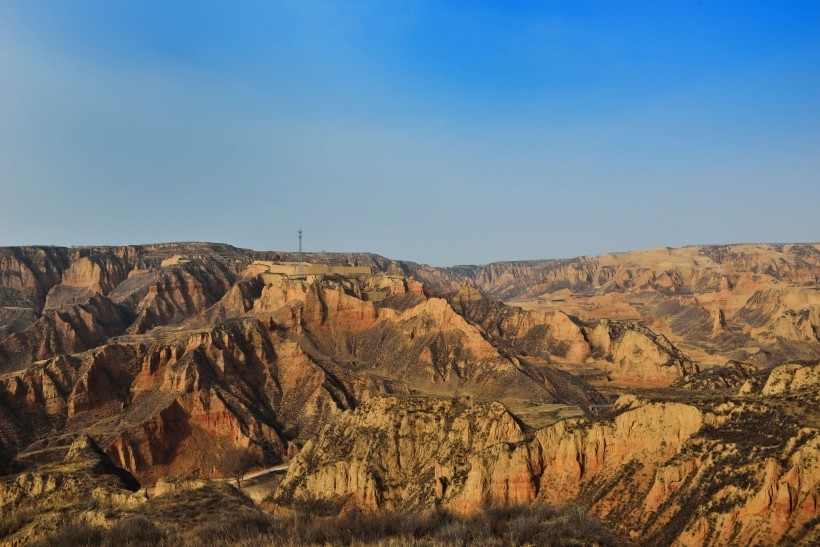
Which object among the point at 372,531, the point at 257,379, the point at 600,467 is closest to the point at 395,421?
the point at 600,467

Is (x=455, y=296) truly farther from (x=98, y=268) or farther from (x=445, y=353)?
(x=98, y=268)

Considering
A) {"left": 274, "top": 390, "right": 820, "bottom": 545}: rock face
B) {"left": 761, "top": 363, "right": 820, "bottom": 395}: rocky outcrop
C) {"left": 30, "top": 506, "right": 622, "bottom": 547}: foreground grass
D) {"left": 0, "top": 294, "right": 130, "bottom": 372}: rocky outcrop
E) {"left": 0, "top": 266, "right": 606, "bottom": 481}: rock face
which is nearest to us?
{"left": 30, "top": 506, "right": 622, "bottom": 547}: foreground grass

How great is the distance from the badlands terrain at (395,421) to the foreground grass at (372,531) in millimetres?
125

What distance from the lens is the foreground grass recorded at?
19453 mm

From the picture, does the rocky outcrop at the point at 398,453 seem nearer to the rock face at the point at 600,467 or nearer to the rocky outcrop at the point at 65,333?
the rock face at the point at 600,467

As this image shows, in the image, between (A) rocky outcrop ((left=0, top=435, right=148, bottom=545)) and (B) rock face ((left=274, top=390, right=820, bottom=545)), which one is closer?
(A) rocky outcrop ((left=0, top=435, right=148, bottom=545))

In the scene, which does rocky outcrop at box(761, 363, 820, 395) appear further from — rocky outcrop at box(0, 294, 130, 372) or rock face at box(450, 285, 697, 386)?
rocky outcrop at box(0, 294, 130, 372)

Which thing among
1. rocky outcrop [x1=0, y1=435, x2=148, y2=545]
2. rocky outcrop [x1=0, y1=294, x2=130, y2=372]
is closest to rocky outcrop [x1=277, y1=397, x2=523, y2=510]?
rocky outcrop [x1=0, y1=435, x2=148, y2=545]

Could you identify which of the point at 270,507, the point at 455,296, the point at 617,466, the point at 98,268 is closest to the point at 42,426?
the point at 270,507

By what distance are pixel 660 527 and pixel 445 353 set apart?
7225cm

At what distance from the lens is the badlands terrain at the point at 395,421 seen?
100ft

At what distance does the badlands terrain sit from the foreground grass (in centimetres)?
13

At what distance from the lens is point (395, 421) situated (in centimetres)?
5625

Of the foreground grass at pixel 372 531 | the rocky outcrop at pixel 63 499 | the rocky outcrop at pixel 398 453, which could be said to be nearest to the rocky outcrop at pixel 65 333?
the rocky outcrop at pixel 398 453
